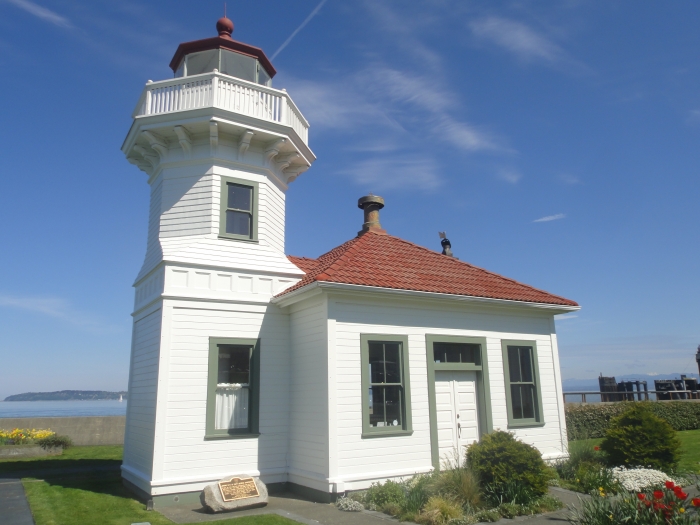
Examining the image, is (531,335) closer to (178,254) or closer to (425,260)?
(425,260)

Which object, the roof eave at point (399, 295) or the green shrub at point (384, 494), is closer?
the green shrub at point (384, 494)

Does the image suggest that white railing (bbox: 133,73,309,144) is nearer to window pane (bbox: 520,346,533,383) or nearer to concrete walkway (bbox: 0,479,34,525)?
window pane (bbox: 520,346,533,383)

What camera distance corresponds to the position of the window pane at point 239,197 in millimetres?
11875

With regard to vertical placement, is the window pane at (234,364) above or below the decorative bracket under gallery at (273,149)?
below

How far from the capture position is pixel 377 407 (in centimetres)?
1056

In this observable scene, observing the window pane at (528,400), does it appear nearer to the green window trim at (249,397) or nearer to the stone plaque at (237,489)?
the green window trim at (249,397)

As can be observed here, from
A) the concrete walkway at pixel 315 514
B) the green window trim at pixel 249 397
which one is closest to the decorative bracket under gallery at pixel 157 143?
the green window trim at pixel 249 397

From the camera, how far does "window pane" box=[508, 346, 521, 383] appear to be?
12531 millimetres

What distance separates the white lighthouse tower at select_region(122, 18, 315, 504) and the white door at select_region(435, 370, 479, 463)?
10.8 feet

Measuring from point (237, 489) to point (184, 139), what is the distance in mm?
7209

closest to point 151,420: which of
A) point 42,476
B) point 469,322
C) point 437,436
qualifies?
point 42,476

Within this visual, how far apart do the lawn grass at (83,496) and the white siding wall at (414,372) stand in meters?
2.10

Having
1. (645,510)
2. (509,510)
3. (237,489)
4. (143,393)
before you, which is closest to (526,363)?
(509,510)

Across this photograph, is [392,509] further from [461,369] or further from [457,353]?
[457,353]
